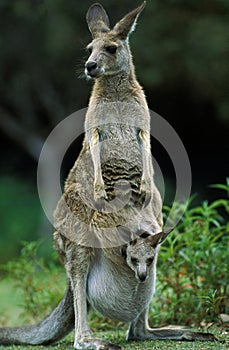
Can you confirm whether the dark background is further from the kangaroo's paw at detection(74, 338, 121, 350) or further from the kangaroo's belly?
the kangaroo's paw at detection(74, 338, 121, 350)

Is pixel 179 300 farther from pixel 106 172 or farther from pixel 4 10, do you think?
pixel 4 10

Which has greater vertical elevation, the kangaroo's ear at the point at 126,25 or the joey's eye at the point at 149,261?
Result: the kangaroo's ear at the point at 126,25

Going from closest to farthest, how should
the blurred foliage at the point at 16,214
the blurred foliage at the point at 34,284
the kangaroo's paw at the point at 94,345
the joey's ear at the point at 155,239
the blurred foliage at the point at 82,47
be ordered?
the kangaroo's paw at the point at 94,345
the joey's ear at the point at 155,239
the blurred foliage at the point at 34,284
the blurred foliage at the point at 82,47
the blurred foliage at the point at 16,214

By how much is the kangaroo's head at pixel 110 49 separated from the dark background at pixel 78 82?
4.44 meters

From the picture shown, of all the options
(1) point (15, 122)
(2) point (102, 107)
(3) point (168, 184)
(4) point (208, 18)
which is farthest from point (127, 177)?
(1) point (15, 122)

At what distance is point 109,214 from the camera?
13.5 feet

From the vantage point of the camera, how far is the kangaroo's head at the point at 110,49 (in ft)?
13.5

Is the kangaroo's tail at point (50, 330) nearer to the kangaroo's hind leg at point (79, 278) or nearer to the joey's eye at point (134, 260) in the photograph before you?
the kangaroo's hind leg at point (79, 278)

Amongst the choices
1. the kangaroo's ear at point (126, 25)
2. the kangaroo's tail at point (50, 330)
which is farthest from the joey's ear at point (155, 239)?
the kangaroo's ear at point (126, 25)

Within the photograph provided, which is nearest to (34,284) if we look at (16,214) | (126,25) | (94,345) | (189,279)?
(189,279)

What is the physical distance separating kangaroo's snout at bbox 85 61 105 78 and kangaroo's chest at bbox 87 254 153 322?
39.5 inches

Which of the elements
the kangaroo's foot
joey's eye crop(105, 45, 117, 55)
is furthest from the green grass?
joey's eye crop(105, 45, 117, 55)

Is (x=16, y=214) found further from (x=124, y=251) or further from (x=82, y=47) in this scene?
(x=124, y=251)

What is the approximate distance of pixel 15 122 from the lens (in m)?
12.2
